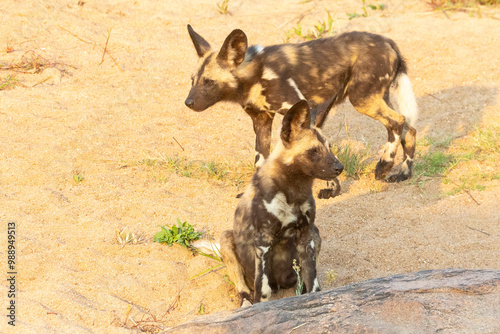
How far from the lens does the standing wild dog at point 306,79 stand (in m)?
5.40

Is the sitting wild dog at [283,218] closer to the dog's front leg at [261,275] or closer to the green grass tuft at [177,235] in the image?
the dog's front leg at [261,275]

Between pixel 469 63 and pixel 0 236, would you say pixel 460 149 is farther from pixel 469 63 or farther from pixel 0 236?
pixel 0 236

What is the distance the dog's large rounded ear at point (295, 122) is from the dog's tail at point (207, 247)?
937mm

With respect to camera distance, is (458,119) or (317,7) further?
(317,7)

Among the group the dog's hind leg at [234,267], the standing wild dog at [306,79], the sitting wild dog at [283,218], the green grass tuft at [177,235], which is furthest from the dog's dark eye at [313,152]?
the standing wild dog at [306,79]

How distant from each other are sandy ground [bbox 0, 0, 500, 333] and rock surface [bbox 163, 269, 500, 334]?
112cm

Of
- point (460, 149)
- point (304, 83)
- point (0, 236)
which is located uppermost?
point (304, 83)

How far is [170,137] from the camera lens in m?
6.34

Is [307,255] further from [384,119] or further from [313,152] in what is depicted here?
[384,119]

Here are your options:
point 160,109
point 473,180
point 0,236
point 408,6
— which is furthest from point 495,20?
point 0,236

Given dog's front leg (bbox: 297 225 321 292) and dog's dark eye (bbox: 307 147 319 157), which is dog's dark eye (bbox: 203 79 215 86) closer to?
dog's dark eye (bbox: 307 147 319 157)

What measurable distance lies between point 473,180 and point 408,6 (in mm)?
4469

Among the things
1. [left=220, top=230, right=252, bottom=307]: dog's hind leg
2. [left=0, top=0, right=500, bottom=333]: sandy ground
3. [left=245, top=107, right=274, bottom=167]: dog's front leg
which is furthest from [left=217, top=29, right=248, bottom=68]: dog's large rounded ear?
[left=220, top=230, right=252, bottom=307]: dog's hind leg

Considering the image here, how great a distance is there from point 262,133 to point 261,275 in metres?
2.10
